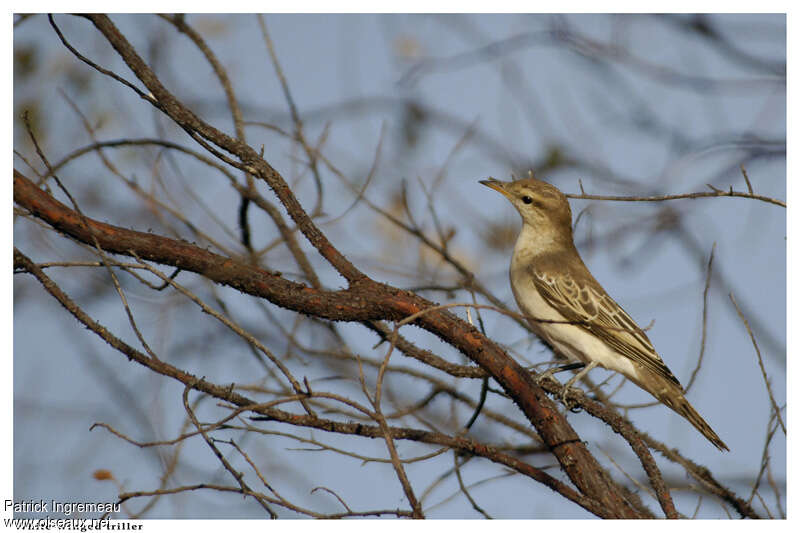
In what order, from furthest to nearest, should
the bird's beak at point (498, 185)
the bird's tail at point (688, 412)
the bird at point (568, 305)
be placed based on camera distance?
the bird's beak at point (498, 185) → the bird at point (568, 305) → the bird's tail at point (688, 412)

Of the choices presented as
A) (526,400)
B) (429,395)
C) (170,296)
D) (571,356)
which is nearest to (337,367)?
(429,395)

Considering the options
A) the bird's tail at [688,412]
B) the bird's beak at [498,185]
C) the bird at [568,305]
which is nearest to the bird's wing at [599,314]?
the bird at [568,305]

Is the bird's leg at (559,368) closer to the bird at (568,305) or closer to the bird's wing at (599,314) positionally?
the bird at (568,305)

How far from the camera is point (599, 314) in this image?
24.6 feet

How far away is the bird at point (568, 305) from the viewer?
7.04 metres

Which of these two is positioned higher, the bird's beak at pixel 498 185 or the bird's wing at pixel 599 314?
the bird's beak at pixel 498 185

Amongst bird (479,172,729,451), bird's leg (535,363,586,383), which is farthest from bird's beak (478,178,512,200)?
bird's leg (535,363,586,383)

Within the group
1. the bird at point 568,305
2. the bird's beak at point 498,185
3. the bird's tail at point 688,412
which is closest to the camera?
Result: the bird's tail at point 688,412

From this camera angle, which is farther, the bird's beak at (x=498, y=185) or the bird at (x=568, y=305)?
the bird's beak at (x=498, y=185)

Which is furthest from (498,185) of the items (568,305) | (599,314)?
(599,314)

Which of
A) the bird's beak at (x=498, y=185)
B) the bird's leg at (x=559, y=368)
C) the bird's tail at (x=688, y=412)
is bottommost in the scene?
the bird's tail at (x=688, y=412)

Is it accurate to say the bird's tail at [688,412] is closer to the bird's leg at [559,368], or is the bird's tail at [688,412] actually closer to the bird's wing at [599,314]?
the bird's wing at [599,314]

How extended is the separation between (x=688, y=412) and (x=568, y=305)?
57.4 inches

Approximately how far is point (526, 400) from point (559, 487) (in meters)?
0.51
